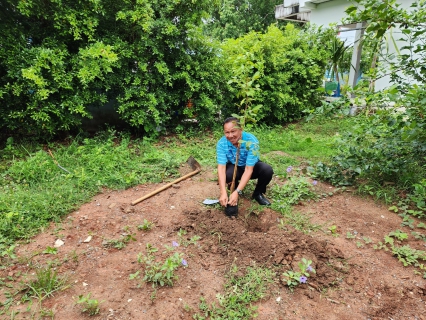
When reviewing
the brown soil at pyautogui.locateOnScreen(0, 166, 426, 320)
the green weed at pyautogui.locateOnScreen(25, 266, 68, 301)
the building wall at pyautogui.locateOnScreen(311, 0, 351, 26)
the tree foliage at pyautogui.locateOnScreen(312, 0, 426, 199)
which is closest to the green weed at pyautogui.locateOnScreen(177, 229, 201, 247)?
the brown soil at pyautogui.locateOnScreen(0, 166, 426, 320)

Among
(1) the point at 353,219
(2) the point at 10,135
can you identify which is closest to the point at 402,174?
(1) the point at 353,219

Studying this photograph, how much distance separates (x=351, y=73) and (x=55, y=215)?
28.6 feet

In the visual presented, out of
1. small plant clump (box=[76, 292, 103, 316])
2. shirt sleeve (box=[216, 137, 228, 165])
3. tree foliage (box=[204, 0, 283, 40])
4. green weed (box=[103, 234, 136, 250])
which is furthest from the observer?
tree foliage (box=[204, 0, 283, 40])

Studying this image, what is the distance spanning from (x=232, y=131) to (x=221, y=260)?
1163 millimetres

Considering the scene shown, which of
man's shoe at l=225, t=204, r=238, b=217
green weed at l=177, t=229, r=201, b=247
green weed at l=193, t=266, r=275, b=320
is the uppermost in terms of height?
man's shoe at l=225, t=204, r=238, b=217

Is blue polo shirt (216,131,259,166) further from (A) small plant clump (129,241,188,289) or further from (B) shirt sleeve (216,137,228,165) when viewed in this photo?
(A) small plant clump (129,241,188,289)

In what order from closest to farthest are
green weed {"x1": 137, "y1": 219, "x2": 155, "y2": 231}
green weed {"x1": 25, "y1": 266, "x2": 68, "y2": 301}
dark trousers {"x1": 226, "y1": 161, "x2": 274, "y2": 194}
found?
green weed {"x1": 25, "y1": 266, "x2": 68, "y2": 301}, green weed {"x1": 137, "y1": 219, "x2": 155, "y2": 231}, dark trousers {"x1": 226, "y1": 161, "x2": 274, "y2": 194}

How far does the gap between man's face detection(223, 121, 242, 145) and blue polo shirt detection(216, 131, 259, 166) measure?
114 mm

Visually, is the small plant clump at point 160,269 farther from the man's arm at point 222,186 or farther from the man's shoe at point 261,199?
the man's shoe at point 261,199

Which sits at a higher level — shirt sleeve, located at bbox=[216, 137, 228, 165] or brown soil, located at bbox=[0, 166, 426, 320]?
shirt sleeve, located at bbox=[216, 137, 228, 165]

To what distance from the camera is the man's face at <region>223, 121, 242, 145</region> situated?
2.67m

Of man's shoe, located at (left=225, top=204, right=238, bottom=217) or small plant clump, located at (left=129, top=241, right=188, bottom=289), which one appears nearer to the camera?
small plant clump, located at (left=129, top=241, right=188, bottom=289)

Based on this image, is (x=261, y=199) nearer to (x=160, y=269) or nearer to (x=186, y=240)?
(x=186, y=240)

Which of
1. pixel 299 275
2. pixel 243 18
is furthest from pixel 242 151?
pixel 243 18
